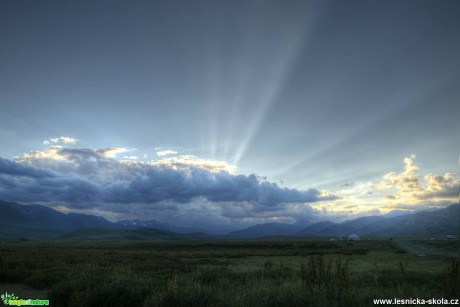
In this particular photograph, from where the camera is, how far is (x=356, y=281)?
1620cm

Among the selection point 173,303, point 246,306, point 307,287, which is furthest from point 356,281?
point 173,303

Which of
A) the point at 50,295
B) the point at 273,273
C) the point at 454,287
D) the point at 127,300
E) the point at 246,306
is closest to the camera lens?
the point at 454,287

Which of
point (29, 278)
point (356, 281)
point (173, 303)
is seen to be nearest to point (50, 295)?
point (173, 303)

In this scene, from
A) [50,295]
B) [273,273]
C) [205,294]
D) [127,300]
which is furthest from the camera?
[273,273]

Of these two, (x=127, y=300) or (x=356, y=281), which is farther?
(x=356, y=281)

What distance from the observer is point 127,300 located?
10930 mm

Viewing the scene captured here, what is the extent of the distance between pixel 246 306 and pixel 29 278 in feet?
48.8

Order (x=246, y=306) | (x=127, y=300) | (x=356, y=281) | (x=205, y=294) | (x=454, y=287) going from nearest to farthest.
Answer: (x=454, y=287) → (x=246, y=306) → (x=205, y=294) → (x=127, y=300) → (x=356, y=281)

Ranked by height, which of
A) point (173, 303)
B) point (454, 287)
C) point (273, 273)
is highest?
point (454, 287)

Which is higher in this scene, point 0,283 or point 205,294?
point 205,294

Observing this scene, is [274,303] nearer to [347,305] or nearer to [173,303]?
[347,305]

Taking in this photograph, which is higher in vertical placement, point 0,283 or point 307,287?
point 307,287

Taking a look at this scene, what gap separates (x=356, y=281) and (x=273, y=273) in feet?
21.3

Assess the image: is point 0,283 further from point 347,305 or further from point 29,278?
point 347,305
